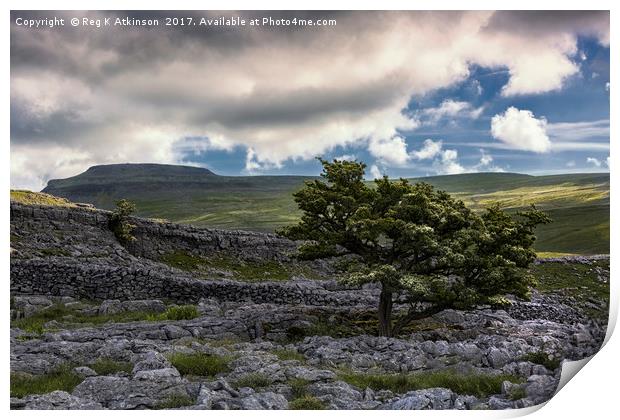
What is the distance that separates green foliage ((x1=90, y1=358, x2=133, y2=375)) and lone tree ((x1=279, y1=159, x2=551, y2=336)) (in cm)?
645

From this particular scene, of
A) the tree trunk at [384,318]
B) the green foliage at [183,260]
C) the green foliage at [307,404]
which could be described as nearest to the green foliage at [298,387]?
the green foliage at [307,404]

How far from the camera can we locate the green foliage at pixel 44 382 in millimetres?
10570

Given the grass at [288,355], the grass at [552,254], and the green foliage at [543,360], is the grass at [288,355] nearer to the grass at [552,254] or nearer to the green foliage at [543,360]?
the green foliage at [543,360]

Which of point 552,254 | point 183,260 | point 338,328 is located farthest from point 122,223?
point 552,254

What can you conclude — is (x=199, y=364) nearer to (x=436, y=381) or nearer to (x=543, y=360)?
(x=436, y=381)

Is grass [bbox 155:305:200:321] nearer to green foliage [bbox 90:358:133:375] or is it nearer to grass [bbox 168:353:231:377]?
grass [bbox 168:353:231:377]

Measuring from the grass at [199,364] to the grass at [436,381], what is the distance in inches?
112

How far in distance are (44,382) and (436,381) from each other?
8.47 metres

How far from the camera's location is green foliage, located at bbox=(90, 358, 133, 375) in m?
11.4

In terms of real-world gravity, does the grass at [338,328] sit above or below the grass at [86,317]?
below

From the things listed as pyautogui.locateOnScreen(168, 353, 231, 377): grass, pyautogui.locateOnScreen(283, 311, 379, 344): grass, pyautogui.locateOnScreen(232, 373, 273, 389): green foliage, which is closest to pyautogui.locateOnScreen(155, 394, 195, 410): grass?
pyautogui.locateOnScreen(232, 373, 273, 389): green foliage
